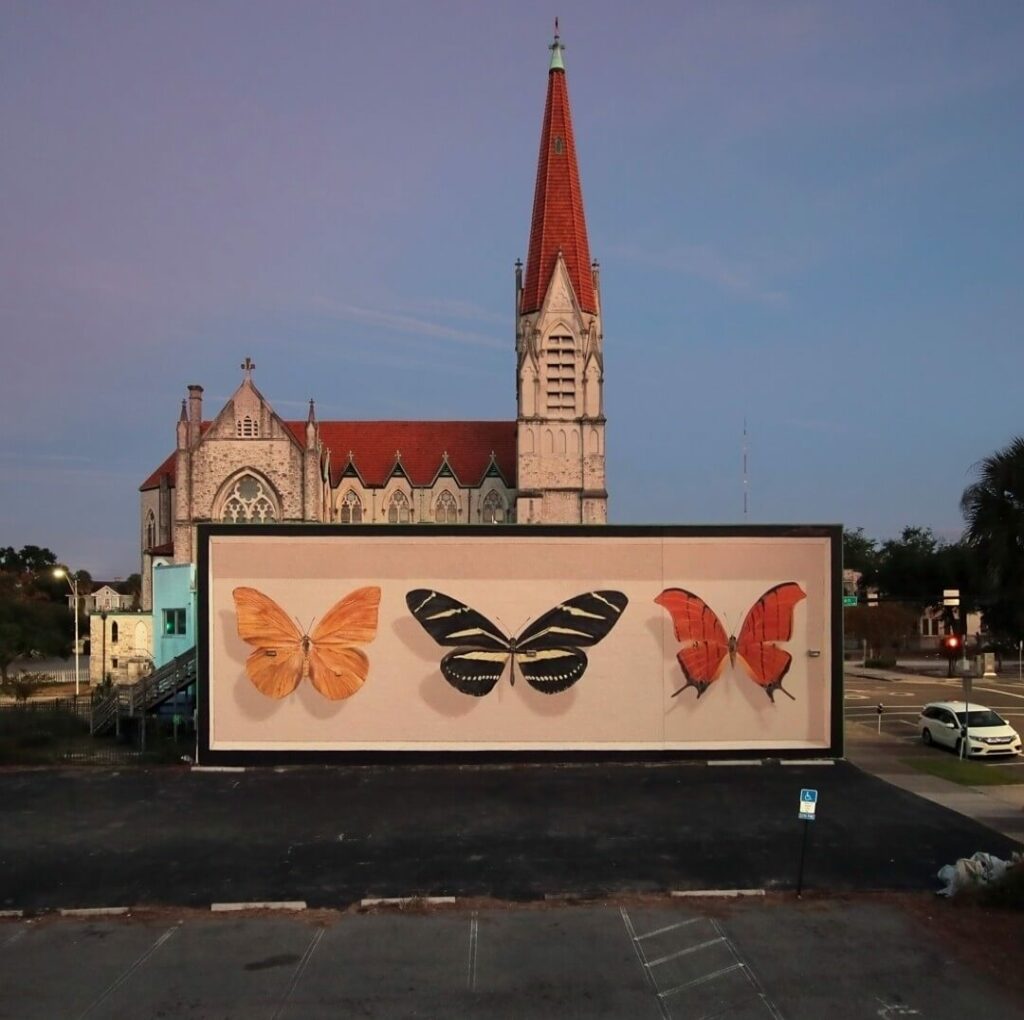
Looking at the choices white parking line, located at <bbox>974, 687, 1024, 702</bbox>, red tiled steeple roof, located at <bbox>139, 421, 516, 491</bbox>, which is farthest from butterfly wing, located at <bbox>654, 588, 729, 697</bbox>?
red tiled steeple roof, located at <bbox>139, 421, 516, 491</bbox>

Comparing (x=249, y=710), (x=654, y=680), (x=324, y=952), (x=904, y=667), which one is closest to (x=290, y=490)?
(x=249, y=710)

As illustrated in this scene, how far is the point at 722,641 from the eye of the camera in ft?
76.2

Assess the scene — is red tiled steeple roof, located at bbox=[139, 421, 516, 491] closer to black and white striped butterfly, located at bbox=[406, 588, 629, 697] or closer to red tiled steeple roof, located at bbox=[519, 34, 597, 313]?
red tiled steeple roof, located at bbox=[519, 34, 597, 313]

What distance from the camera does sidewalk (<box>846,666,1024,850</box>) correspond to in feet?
56.1

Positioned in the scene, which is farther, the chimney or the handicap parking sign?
the chimney

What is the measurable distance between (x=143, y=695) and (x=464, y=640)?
1069 cm

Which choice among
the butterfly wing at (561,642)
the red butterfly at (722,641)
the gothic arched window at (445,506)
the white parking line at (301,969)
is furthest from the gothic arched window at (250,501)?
the white parking line at (301,969)

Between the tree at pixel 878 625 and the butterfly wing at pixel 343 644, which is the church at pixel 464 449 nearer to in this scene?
the tree at pixel 878 625

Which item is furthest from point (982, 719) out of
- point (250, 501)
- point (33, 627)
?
point (33, 627)

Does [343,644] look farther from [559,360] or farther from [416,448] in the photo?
[416,448]

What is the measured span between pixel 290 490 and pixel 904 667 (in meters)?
39.5

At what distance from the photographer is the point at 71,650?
75.2 metres

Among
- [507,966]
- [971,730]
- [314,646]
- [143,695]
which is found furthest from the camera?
[143,695]

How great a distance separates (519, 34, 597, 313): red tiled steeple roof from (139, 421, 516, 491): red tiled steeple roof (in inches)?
382
